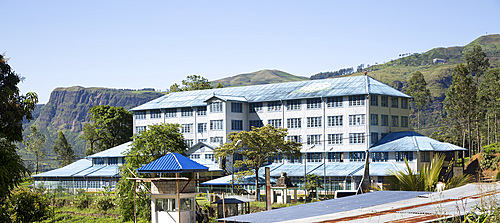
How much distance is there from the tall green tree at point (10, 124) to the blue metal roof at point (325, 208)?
1403 cm

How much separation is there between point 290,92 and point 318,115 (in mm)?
5943

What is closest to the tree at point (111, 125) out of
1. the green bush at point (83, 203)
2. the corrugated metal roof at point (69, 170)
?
the corrugated metal roof at point (69, 170)

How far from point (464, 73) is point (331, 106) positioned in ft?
83.4

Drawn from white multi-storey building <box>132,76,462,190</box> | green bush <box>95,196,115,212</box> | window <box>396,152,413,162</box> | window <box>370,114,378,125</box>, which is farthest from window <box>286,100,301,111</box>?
green bush <box>95,196,115,212</box>

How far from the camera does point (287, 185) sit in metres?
42.2

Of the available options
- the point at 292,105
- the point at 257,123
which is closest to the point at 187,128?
the point at 257,123

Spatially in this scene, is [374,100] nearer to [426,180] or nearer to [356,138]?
[356,138]

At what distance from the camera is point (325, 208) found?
56.0ft

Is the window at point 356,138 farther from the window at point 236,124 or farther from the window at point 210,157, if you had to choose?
the window at point 210,157

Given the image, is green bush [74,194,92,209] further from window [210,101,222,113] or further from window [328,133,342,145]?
window [328,133,342,145]

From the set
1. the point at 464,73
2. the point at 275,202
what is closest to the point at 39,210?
the point at 275,202

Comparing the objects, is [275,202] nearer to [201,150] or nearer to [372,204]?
[201,150]

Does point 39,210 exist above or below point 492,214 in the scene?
below

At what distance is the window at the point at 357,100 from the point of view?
220ft
